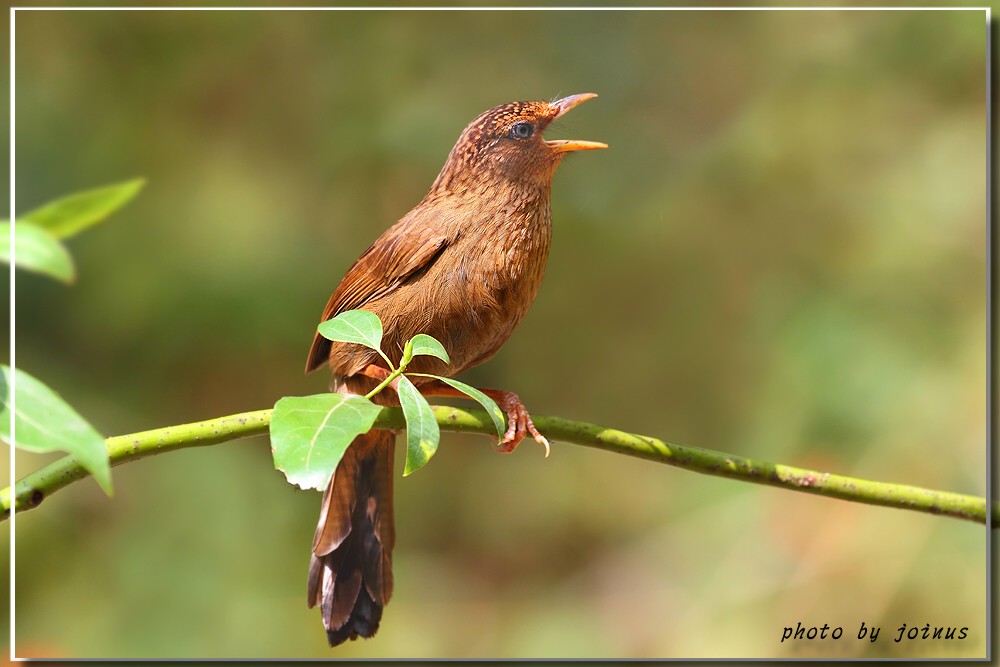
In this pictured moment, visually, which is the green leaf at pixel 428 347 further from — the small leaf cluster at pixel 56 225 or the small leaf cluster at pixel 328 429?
the small leaf cluster at pixel 56 225

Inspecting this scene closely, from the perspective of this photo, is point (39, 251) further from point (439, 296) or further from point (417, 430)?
point (439, 296)

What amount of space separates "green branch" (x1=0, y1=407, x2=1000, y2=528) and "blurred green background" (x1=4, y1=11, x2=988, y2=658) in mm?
708

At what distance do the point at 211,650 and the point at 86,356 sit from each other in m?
0.90

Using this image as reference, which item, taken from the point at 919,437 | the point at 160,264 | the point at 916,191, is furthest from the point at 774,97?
the point at 160,264

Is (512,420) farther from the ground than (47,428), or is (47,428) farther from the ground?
(47,428)

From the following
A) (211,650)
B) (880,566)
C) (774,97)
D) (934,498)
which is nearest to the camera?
(934,498)

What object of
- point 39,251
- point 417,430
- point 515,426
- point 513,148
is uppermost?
point 513,148

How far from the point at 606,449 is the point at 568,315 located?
106 cm

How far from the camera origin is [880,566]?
2.63 m

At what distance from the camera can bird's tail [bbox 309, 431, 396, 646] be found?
204 cm

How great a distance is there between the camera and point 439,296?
73.0 inches

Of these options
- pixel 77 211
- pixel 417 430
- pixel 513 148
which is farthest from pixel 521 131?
pixel 77 211

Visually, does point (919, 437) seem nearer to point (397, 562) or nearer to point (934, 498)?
point (934, 498)

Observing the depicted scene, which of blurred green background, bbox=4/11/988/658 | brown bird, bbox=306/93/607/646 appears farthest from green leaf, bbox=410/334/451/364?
blurred green background, bbox=4/11/988/658
